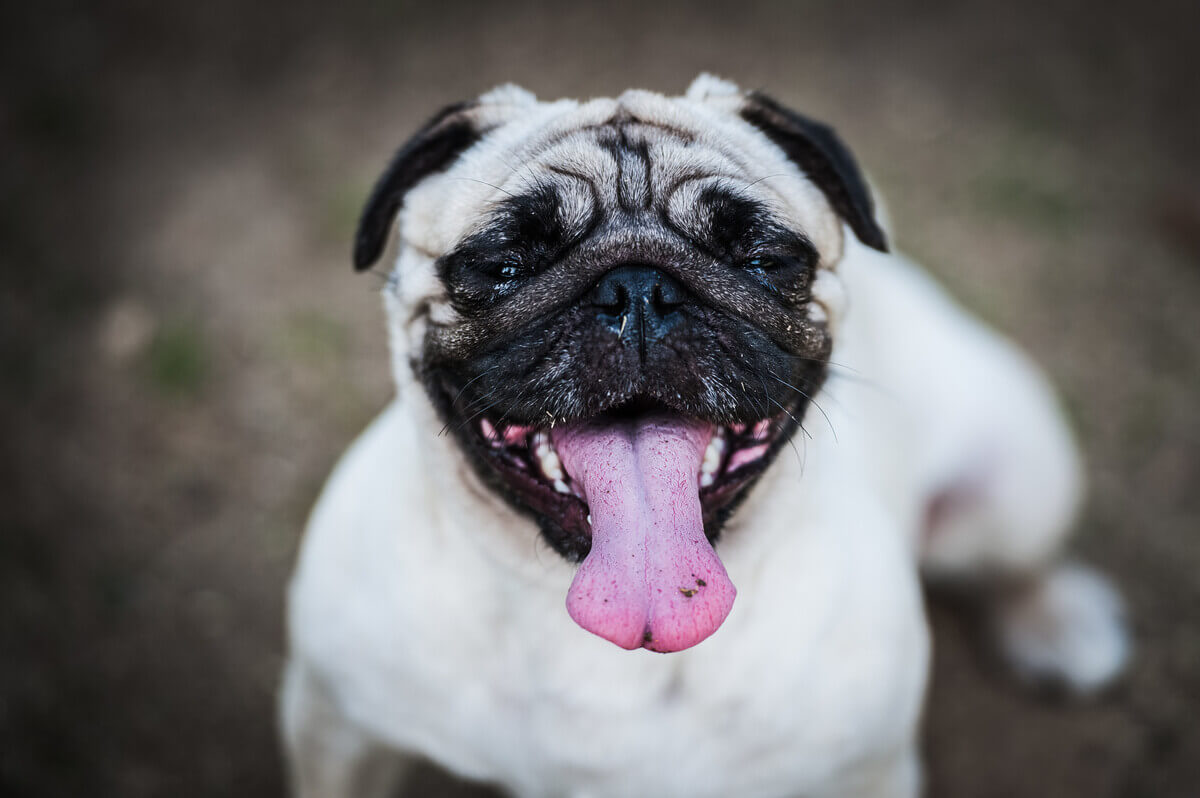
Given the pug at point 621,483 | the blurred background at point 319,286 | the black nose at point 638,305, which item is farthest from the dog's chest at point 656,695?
the blurred background at point 319,286

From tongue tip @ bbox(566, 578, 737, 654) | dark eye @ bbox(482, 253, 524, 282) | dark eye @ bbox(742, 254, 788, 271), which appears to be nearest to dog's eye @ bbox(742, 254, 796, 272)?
dark eye @ bbox(742, 254, 788, 271)

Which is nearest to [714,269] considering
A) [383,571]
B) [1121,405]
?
[383,571]

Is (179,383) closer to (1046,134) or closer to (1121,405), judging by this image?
(1121,405)

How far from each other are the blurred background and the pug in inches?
58.3

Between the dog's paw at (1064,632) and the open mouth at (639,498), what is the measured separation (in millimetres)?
2304

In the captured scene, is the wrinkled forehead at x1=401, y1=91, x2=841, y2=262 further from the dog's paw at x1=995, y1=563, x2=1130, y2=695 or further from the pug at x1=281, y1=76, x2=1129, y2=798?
the dog's paw at x1=995, y1=563, x2=1130, y2=695

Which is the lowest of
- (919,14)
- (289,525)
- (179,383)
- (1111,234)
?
(289,525)

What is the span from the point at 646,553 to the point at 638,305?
0.50m

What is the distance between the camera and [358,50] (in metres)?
5.74

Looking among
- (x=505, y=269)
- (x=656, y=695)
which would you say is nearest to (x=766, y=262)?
(x=505, y=269)

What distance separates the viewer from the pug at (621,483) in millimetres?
1927

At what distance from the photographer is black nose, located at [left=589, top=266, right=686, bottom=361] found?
189 cm

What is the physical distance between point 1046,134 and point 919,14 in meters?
1.15

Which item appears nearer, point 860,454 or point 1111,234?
point 860,454
